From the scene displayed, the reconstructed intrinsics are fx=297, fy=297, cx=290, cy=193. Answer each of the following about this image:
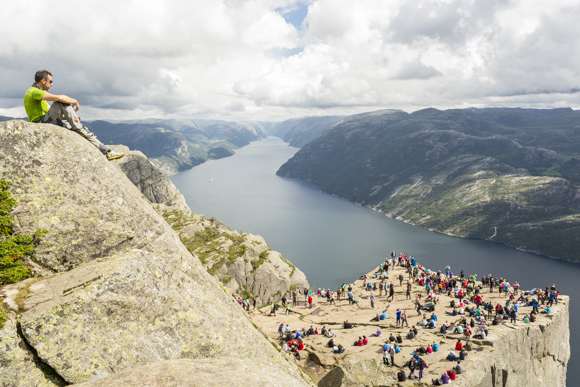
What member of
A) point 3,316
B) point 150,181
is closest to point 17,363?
point 3,316

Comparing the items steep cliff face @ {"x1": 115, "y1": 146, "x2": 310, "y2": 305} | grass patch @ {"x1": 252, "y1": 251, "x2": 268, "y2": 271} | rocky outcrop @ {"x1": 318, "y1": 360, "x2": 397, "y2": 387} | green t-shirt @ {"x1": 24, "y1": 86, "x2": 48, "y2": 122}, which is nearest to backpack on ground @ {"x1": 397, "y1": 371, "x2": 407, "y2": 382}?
rocky outcrop @ {"x1": 318, "y1": 360, "x2": 397, "y2": 387}

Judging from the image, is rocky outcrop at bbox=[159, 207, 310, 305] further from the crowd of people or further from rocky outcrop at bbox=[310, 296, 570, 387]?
rocky outcrop at bbox=[310, 296, 570, 387]

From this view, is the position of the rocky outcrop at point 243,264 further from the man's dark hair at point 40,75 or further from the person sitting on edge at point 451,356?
the man's dark hair at point 40,75

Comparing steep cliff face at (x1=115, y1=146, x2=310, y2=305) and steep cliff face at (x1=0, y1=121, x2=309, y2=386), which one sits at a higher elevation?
steep cliff face at (x1=0, y1=121, x2=309, y2=386)

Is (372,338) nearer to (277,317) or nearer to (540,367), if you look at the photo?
(277,317)

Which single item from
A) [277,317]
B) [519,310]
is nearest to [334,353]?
[277,317]

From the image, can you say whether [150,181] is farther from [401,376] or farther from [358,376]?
[401,376]
